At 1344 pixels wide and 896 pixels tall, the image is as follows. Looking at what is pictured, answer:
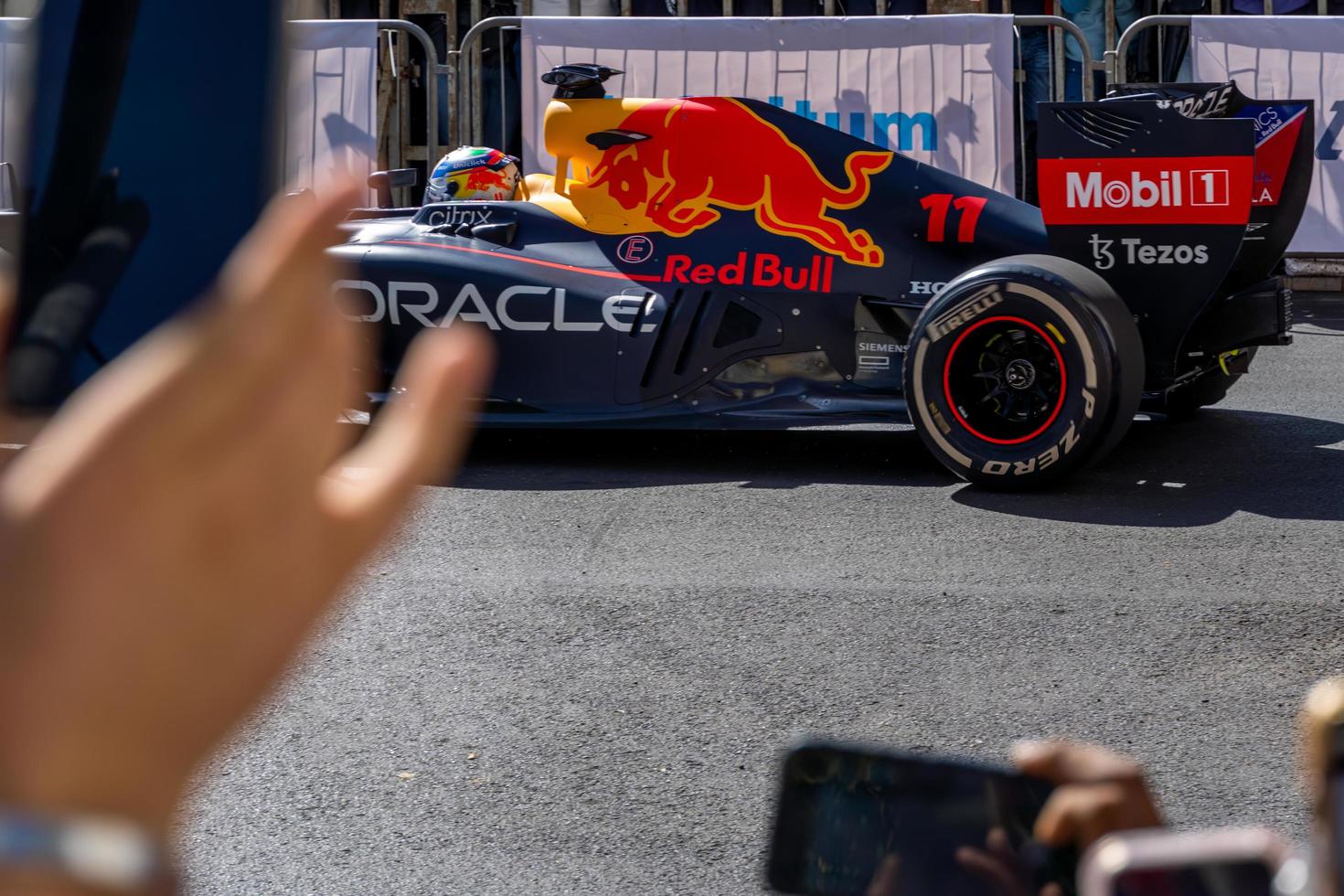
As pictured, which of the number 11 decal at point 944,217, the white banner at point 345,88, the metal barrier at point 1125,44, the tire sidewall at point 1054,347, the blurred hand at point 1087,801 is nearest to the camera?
the blurred hand at point 1087,801

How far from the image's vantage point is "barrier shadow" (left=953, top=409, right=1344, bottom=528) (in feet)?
17.7

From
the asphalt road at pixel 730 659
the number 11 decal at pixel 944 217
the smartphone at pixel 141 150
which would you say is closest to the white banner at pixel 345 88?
the asphalt road at pixel 730 659

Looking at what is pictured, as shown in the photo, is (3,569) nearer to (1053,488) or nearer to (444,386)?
(444,386)

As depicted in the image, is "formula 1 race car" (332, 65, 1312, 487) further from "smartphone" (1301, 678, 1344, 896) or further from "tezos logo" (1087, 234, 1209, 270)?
"smartphone" (1301, 678, 1344, 896)

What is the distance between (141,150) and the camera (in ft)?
3.84

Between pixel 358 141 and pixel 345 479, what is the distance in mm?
10477

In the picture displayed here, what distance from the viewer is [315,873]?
2893 mm

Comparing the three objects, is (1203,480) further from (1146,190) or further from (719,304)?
(719,304)

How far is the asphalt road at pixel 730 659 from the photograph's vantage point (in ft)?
9.98

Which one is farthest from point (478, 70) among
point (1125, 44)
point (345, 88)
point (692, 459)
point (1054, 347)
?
point (1054, 347)

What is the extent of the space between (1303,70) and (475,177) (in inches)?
244

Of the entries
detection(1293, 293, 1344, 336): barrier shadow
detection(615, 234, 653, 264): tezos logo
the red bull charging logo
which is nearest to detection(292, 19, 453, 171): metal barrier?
the red bull charging logo

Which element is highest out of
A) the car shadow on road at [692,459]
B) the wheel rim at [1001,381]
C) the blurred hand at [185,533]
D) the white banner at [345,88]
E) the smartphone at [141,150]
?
the white banner at [345,88]

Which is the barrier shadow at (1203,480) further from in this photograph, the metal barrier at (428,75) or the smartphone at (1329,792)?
the metal barrier at (428,75)
